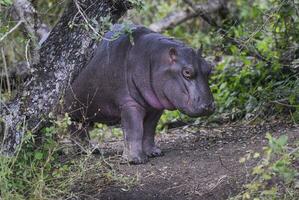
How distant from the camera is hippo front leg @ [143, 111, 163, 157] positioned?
5.77 m

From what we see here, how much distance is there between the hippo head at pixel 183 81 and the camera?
5.31 metres

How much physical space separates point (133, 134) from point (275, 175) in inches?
53.5

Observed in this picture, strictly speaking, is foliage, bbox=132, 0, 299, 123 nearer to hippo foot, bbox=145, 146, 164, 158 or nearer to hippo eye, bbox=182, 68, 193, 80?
hippo eye, bbox=182, 68, 193, 80

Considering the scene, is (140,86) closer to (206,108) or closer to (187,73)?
(187,73)

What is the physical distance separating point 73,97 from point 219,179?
1574 millimetres

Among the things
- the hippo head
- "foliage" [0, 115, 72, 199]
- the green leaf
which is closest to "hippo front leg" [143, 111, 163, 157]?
the hippo head

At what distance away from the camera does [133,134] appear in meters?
5.48

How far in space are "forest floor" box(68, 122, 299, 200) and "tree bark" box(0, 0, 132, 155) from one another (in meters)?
0.53

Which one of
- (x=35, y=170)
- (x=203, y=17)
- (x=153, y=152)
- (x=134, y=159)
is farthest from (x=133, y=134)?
(x=203, y=17)

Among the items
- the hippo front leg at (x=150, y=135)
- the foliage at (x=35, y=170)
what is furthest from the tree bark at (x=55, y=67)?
the hippo front leg at (x=150, y=135)

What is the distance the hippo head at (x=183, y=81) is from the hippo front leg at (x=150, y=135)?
36cm

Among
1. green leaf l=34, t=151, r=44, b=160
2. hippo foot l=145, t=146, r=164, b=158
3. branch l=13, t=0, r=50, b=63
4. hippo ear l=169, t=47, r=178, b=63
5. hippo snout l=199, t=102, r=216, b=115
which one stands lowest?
hippo foot l=145, t=146, r=164, b=158

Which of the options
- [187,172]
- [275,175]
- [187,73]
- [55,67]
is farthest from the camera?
[187,73]

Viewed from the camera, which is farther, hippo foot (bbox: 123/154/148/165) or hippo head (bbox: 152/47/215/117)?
hippo foot (bbox: 123/154/148/165)
